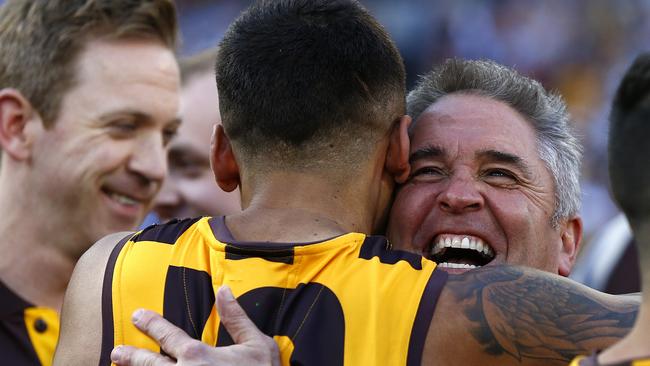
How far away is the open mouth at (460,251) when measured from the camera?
11.8 ft

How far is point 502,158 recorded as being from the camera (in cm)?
366

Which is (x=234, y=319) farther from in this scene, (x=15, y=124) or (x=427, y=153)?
(x=15, y=124)

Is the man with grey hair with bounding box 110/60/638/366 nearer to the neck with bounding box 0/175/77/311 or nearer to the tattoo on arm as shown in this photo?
the tattoo on arm

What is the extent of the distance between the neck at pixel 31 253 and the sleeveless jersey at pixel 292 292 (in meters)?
1.86

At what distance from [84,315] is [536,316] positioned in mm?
1257

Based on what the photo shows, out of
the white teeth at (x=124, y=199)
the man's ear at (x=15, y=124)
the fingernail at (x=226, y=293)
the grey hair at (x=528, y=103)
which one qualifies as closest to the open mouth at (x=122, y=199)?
the white teeth at (x=124, y=199)

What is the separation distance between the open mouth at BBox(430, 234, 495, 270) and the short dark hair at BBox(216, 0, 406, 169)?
645mm

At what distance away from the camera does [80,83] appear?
498 cm

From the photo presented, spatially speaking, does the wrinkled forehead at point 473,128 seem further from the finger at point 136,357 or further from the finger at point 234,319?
the finger at point 136,357

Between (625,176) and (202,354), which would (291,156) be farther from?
(625,176)

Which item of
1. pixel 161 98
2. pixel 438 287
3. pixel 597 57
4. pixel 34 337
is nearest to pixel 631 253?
pixel 161 98

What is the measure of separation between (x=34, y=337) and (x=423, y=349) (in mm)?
2381

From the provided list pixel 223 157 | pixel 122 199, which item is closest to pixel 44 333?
pixel 122 199

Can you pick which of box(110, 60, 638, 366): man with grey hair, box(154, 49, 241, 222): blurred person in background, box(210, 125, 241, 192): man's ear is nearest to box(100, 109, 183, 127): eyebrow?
box(154, 49, 241, 222): blurred person in background
